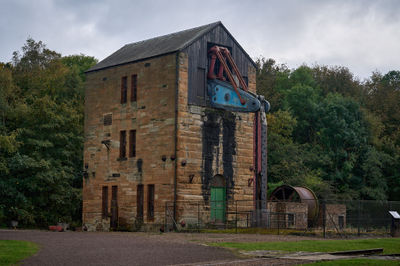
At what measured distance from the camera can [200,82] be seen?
3353 centimetres

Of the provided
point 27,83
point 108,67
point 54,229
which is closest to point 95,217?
point 54,229

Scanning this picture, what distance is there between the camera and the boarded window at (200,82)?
109ft

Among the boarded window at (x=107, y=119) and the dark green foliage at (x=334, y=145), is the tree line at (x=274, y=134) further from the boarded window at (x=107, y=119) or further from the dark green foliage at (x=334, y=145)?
the boarded window at (x=107, y=119)

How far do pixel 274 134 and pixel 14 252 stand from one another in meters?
35.0

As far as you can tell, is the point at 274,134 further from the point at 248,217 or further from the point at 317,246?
the point at 317,246

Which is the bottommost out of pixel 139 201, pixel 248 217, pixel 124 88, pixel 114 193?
pixel 248 217

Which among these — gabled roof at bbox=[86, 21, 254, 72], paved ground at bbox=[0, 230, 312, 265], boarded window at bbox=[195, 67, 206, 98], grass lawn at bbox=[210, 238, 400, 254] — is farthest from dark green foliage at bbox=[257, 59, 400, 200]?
paved ground at bbox=[0, 230, 312, 265]

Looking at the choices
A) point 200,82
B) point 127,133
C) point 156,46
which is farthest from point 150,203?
point 156,46

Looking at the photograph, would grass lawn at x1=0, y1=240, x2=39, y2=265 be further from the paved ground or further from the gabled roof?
the gabled roof

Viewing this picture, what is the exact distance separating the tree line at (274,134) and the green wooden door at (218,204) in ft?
43.3

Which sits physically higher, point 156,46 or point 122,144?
point 156,46

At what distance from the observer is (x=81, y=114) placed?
47375 mm

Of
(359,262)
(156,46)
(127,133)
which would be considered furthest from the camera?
(156,46)

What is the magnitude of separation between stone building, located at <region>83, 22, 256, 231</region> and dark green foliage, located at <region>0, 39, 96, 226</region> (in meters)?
6.38
